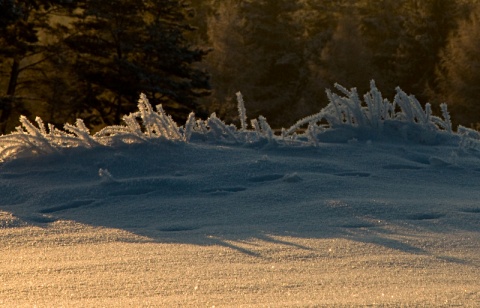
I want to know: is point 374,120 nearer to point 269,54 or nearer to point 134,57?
point 134,57

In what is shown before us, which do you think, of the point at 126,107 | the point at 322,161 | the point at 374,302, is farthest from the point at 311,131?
the point at 126,107

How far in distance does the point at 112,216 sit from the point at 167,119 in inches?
46.1

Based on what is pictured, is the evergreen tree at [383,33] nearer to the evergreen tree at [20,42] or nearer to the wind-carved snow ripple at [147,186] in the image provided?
the evergreen tree at [20,42]

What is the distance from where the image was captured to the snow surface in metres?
2.06

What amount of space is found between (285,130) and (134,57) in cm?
2374

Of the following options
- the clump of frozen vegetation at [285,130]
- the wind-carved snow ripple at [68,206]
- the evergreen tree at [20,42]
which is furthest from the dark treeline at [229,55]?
the wind-carved snow ripple at [68,206]

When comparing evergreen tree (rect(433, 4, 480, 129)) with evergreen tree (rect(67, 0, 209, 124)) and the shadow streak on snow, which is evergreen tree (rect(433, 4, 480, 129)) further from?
the shadow streak on snow

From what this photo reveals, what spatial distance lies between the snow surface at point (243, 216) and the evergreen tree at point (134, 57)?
20648 mm

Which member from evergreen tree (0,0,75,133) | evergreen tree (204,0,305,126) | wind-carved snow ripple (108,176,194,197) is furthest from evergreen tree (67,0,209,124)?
wind-carved snow ripple (108,176,194,197)

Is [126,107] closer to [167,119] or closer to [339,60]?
[339,60]

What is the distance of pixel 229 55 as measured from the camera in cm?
3953

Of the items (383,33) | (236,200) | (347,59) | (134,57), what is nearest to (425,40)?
(347,59)

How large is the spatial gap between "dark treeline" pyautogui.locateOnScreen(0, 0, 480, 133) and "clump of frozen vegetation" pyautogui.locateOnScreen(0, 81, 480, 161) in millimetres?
15334

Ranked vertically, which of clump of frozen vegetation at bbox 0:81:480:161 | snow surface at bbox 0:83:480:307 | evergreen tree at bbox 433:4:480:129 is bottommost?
snow surface at bbox 0:83:480:307
